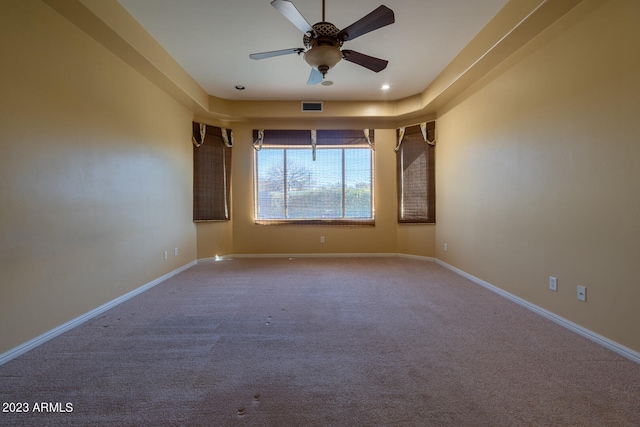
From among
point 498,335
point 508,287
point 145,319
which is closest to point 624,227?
point 498,335

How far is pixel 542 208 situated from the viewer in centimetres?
257

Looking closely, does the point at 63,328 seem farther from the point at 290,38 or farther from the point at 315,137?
the point at 315,137

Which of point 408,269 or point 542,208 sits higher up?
point 542,208

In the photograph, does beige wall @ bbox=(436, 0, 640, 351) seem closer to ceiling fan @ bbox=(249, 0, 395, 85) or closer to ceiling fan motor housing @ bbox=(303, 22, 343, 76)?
ceiling fan @ bbox=(249, 0, 395, 85)

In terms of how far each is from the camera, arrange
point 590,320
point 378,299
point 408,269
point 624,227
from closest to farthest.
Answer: point 624,227, point 590,320, point 378,299, point 408,269

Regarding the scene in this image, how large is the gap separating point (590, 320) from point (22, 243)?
423cm

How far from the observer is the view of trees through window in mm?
5332

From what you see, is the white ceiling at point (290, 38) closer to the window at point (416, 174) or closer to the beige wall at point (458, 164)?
the beige wall at point (458, 164)

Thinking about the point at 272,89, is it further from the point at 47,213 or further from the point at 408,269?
the point at 408,269

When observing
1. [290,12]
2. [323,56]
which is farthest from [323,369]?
[290,12]

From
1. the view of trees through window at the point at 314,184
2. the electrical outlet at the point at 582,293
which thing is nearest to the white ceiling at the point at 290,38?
the view of trees through window at the point at 314,184

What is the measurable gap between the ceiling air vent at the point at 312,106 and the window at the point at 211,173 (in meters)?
1.51

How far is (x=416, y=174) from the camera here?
196 inches

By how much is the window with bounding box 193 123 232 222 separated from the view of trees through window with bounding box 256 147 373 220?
0.59 metres
